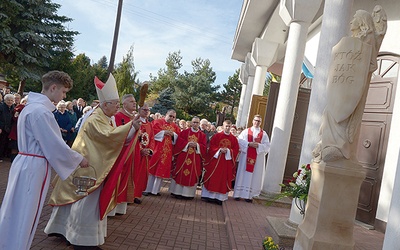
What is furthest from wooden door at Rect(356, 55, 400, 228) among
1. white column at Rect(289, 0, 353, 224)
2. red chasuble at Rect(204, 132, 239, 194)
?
red chasuble at Rect(204, 132, 239, 194)

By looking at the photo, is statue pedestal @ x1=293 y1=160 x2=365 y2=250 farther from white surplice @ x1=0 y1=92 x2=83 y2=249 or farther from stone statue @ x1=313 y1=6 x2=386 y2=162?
white surplice @ x1=0 y1=92 x2=83 y2=249

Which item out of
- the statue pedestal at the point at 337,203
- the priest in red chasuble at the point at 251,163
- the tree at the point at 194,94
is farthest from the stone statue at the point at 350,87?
the tree at the point at 194,94

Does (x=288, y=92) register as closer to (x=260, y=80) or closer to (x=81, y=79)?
(x=260, y=80)

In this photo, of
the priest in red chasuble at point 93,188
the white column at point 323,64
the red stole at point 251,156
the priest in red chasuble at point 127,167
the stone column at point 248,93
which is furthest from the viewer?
the stone column at point 248,93

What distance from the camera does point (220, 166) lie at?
8773 mm

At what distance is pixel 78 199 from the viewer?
4.44 m

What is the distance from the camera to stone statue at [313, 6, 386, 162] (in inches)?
157

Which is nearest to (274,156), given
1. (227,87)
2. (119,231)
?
(119,231)

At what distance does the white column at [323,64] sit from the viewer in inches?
212

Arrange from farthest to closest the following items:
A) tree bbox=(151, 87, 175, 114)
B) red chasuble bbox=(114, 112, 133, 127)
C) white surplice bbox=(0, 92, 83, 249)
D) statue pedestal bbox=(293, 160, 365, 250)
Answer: tree bbox=(151, 87, 175, 114), red chasuble bbox=(114, 112, 133, 127), statue pedestal bbox=(293, 160, 365, 250), white surplice bbox=(0, 92, 83, 249)

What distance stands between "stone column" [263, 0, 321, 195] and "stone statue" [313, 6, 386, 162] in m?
3.95

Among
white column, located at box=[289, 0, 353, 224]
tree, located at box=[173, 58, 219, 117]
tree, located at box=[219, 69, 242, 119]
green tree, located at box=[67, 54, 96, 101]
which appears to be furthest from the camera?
tree, located at box=[219, 69, 242, 119]

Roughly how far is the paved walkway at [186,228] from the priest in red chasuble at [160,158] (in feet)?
1.59

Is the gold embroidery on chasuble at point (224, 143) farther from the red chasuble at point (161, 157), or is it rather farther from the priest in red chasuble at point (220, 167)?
the red chasuble at point (161, 157)
